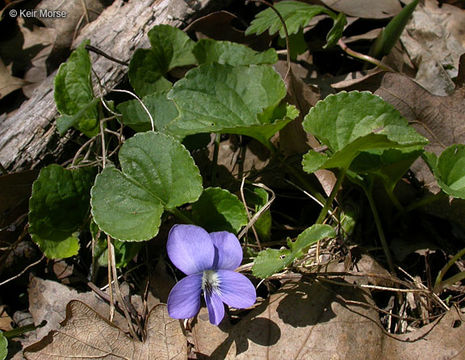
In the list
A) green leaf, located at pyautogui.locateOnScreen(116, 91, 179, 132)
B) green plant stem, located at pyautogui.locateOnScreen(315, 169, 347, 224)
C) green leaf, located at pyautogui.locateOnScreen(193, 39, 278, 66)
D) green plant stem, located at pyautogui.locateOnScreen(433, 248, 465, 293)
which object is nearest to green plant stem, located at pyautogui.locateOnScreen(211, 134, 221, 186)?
green leaf, located at pyautogui.locateOnScreen(116, 91, 179, 132)

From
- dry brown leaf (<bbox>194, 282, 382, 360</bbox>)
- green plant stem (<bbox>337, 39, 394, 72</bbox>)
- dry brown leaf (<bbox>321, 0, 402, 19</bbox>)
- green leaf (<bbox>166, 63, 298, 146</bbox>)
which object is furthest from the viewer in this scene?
dry brown leaf (<bbox>321, 0, 402, 19</bbox>)

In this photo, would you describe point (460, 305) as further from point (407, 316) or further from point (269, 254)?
point (269, 254)

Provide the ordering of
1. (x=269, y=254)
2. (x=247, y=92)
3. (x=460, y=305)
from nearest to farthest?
1. (x=269, y=254)
2. (x=460, y=305)
3. (x=247, y=92)

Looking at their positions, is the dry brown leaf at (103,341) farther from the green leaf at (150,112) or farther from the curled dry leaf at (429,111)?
the curled dry leaf at (429,111)

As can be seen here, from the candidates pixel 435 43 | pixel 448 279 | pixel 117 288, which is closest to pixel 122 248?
pixel 117 288

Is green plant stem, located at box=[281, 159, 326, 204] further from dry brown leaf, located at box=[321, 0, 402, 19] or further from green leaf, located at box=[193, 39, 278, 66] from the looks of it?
dry brown leaf, located at box=[321, 0, 402, 19]

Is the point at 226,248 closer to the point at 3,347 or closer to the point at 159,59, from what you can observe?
the point at 3,347

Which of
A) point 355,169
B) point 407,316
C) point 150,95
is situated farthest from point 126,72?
point 407,316
